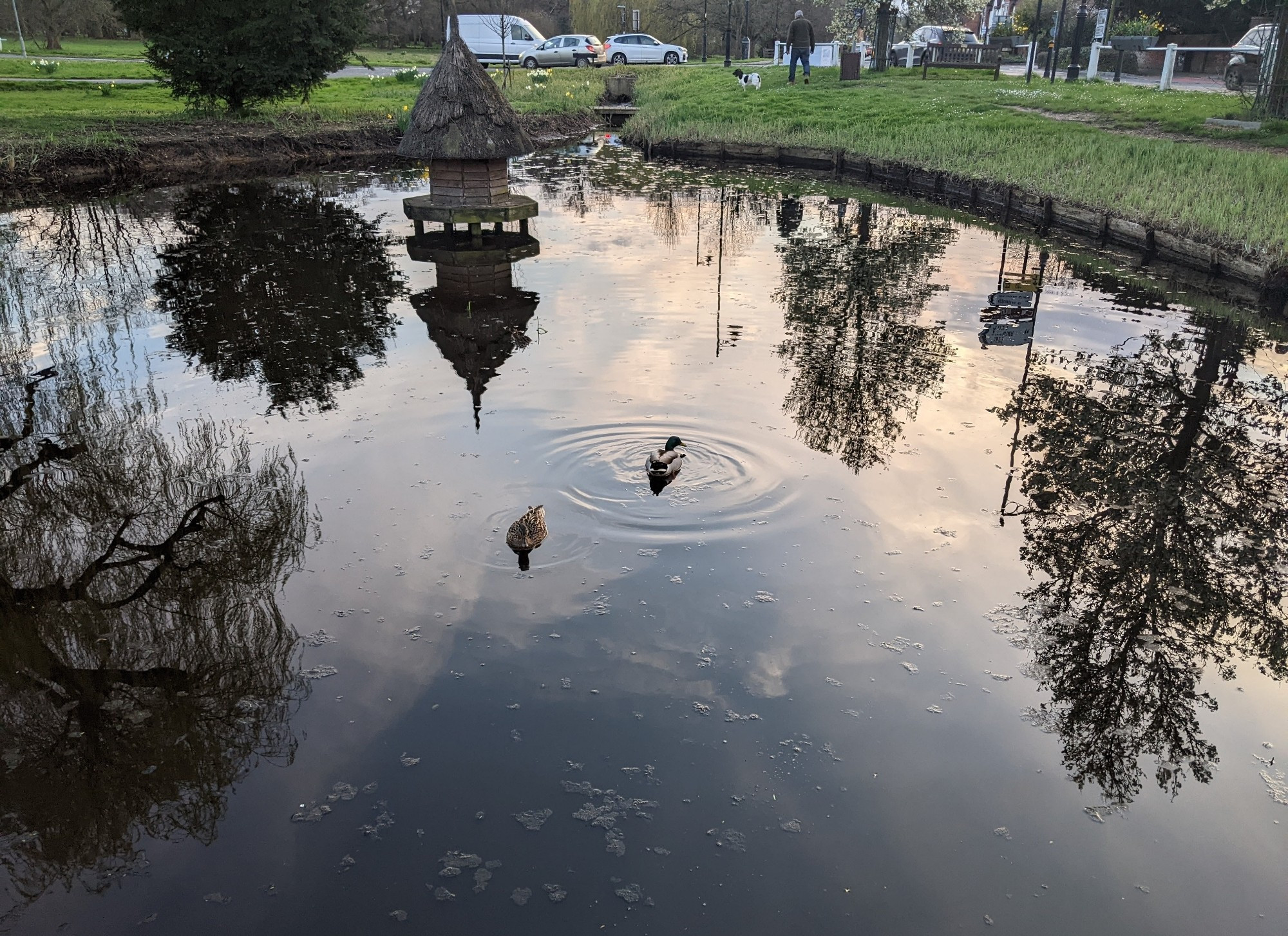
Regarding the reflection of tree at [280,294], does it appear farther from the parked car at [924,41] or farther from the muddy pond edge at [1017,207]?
the parked car at [924,41]

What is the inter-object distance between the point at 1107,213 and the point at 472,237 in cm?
1119

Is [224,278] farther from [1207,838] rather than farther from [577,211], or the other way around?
[1207,838]

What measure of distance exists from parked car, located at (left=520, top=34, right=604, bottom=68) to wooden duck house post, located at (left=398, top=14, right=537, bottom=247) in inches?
1266

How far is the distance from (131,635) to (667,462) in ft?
13.3

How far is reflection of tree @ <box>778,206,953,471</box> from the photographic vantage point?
9461mm

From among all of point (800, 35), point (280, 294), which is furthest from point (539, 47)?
point (280, 294)

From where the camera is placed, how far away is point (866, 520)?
7.66 metres

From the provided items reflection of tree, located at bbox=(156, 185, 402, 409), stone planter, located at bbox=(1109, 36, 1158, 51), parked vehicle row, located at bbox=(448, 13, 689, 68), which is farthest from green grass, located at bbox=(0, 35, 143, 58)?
stone planter, located at bbox=(1109, 36, 1158, 51)

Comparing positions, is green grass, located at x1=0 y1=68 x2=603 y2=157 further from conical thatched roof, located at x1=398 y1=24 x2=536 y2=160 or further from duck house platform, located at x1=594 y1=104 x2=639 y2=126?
conical thatched roof, located at x1=398 y1=24 x2=536 y2=160

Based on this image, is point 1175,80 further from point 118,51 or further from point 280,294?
point 118,51

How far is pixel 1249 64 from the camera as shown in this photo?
28.0 meters

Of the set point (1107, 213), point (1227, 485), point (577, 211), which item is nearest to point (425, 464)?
point (1227, 485)

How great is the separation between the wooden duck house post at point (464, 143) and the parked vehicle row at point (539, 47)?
31.0 m

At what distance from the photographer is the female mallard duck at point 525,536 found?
7051mm
